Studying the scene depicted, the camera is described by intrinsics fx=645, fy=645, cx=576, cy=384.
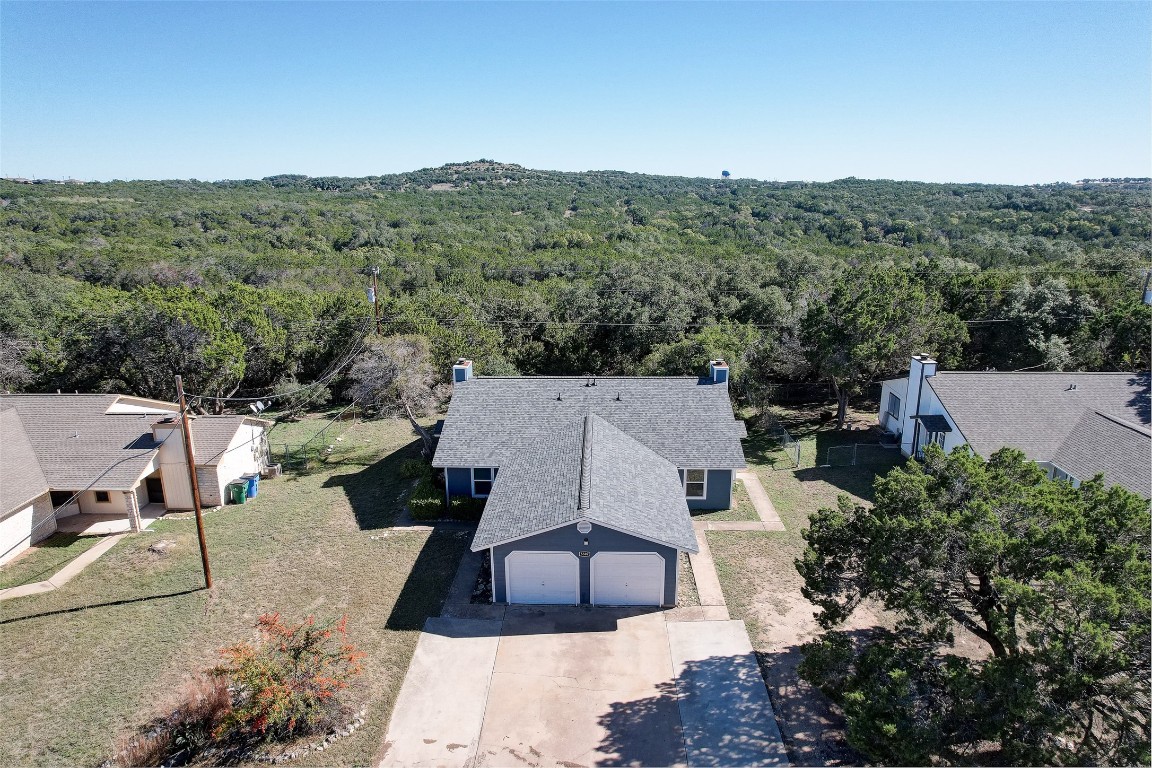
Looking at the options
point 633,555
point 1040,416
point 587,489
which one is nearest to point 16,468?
point 587,489

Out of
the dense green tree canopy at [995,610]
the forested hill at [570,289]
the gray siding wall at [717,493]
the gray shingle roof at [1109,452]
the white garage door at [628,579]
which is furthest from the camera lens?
the forested hill at [570,289]

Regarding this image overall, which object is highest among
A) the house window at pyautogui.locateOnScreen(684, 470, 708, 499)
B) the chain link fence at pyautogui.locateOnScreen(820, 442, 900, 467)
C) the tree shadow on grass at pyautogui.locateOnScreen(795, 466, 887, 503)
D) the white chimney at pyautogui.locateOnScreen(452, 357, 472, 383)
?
the white chimney at pyautogui.locateOnScreen(452, 357, 472, 383)

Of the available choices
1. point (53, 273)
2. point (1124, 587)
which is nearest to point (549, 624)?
point (1124, 587)

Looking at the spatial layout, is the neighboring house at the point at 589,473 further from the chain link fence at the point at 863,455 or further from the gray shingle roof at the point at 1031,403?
the gray shingle roof at the point at 1031,403

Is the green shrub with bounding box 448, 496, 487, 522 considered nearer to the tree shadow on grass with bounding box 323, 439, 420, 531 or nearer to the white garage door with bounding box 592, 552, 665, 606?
the tree shadow on grass with bounding box 323, 439, 420, 531

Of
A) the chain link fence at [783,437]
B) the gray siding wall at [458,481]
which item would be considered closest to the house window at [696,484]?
the chain link fence at [783,437]

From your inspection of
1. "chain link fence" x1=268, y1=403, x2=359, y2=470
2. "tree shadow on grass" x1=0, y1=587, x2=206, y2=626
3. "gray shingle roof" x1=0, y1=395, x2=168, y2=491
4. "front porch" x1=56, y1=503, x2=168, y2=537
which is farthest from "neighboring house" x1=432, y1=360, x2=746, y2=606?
"gray shingle roof" x1=0, y1=395, x2=168, y2=491

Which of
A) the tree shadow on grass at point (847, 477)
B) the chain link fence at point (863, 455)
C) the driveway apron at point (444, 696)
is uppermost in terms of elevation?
the chain link fence at point (863, 455)

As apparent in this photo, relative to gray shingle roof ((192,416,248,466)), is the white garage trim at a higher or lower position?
lower
